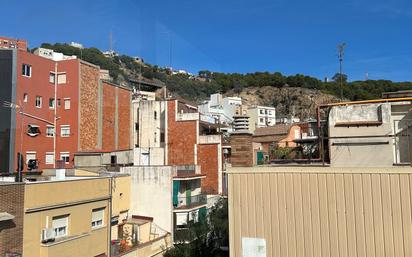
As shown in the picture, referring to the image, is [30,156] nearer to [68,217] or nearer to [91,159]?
[91,159]

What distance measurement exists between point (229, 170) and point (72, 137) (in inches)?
1345

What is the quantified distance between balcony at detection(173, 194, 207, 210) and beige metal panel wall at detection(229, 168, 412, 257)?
72.4 feet

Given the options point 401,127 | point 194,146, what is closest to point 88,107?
point 194,146

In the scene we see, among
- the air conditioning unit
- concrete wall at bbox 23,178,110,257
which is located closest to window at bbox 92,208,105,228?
concrete wall at bbox 23,178,110,257

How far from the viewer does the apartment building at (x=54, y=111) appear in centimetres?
3500

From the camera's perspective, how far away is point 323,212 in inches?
319

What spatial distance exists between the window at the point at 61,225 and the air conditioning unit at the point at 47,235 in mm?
577

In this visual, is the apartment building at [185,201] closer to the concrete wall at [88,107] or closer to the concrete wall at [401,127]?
the concrete wall at [88,107]

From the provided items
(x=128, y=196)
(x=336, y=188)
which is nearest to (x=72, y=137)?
(x=128, y=196)

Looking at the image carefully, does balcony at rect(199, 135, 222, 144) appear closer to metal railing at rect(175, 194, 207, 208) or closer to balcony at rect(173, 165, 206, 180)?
balcony at rect(173, 165, 206, 180)

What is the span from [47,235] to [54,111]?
82.1 feet

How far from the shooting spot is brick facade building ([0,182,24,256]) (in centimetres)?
1565

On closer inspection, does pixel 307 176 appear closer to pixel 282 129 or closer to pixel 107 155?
pixel 107 155

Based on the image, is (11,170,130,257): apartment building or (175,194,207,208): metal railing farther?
(175,194,207,208): metal railing
